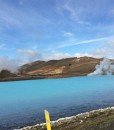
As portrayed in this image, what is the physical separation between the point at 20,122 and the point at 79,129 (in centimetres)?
1548

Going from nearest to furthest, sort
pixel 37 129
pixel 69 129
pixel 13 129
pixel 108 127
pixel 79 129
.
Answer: pixel 108 127 < pixel 79 129 < pixel 69 129 < pixel 37 129 < pixel 13 129

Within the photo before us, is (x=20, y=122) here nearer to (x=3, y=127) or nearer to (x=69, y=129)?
(x=3, y=127)

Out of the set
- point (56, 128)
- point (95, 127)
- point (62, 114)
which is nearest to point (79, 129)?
point (95, 127)

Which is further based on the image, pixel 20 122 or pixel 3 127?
pixel 20 122

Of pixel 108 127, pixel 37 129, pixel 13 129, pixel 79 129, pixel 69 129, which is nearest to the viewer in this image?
pixel 108 127

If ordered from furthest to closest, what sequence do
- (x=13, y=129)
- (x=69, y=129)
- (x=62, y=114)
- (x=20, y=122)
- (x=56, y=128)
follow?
(x=62, y=114), (x=20, y=122), (x=13, y=129), (x=56, y=128), (x=69, y=129)

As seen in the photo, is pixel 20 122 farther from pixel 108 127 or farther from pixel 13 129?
pixel 108 127

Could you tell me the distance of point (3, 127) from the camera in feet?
101

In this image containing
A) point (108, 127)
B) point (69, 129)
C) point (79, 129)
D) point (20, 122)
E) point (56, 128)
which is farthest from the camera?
point (20, 122)

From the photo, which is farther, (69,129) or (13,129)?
(13,129)

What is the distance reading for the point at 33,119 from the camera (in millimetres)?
33969

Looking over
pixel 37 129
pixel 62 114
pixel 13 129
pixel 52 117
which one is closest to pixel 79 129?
pixel 37 129

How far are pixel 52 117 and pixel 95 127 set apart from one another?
668 inches

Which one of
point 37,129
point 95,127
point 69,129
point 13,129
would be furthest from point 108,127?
point 13,129
